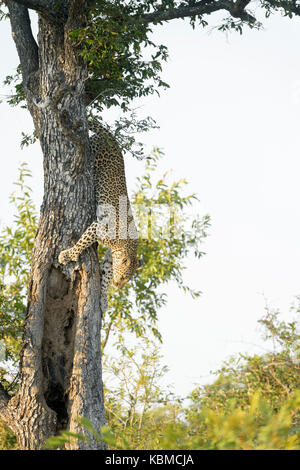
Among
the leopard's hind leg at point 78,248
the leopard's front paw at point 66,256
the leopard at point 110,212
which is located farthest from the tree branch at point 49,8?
the leopard's front paw at point 66,256

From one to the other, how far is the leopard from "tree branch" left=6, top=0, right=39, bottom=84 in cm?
89

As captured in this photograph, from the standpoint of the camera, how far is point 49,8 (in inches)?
229

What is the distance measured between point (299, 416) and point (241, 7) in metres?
4.91

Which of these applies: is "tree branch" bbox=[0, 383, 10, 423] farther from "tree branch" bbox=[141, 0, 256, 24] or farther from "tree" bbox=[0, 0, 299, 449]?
"tree branch" bbox=[141, 0, 256, 24]

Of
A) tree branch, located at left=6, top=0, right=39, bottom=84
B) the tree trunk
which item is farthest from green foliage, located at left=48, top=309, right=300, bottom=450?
tree branch, located at left=6, top=0, right=39, bottom=84

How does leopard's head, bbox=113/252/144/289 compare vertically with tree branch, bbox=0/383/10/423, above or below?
above

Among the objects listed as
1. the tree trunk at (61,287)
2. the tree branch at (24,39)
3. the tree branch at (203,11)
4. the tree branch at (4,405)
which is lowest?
the tree branch at (4,405)

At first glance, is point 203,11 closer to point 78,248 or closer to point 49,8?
point 49,8

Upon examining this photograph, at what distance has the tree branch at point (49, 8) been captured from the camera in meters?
5.73

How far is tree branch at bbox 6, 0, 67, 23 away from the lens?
18.8 ft

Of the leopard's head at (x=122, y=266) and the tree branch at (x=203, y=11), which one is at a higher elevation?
the tree branch at (x=203, y=11)

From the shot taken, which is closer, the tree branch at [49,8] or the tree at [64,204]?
the tree at [64,204]

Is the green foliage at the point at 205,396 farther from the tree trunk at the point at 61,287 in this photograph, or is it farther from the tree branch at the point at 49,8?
the tree branch at the point at 49,8
